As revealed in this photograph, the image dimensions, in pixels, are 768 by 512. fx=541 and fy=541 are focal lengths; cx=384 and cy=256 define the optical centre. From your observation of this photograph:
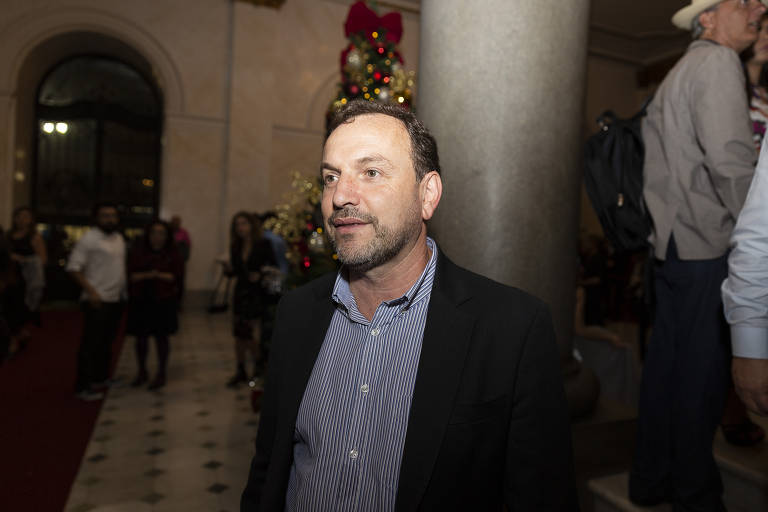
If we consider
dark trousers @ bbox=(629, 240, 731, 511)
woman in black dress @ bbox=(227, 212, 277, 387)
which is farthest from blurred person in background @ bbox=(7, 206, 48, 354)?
dark trousers @ bbox=(629, 240, 731, 511)

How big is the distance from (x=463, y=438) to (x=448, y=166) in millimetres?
1470

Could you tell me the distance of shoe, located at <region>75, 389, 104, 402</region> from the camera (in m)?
5.39

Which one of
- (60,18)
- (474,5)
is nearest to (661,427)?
(474,5)

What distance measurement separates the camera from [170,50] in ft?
36.8

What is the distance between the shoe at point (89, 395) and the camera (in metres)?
5.39

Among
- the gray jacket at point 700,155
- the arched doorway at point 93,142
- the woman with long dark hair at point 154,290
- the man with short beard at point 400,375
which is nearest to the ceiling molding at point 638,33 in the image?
the arched doorway at point 93,142

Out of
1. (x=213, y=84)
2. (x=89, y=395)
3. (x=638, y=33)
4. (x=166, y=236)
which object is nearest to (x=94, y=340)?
(x=89, y=395)

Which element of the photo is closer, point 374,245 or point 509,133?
point 374,245

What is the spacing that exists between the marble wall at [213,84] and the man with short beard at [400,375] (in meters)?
10.4

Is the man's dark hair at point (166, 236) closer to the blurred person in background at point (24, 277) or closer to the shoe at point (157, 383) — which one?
the shoe at point (157, 383)

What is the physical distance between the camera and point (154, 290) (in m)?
5.83

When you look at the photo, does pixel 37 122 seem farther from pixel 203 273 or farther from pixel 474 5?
pixel 474 5

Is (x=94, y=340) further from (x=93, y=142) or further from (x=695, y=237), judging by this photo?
(x=93, y=142)

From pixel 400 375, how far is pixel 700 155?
1641 millimetres
